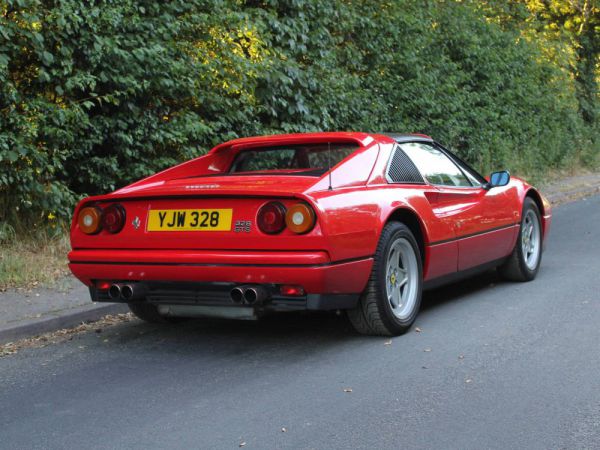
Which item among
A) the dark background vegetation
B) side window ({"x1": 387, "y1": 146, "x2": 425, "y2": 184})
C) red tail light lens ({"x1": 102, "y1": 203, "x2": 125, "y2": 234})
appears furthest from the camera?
the dark background vegetation

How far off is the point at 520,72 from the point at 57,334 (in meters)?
15.6

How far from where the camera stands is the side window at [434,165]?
253 inches

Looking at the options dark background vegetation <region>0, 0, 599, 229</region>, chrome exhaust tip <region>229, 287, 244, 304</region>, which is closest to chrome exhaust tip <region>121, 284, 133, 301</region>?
chrome exhaust tip <region>229, 287, 244, 304</region>

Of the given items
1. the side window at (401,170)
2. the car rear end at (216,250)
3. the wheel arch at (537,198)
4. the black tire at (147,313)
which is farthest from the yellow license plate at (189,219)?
the wheel arch at (537,198)

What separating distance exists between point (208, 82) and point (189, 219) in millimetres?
4652

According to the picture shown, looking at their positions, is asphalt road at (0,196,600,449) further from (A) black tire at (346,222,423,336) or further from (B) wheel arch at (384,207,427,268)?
(B) wheel arch at (384,207,427,268)

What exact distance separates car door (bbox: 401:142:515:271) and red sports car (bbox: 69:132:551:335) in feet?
0.07

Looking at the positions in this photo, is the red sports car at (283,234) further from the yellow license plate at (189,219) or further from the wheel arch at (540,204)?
the wheel arch at (540,204)

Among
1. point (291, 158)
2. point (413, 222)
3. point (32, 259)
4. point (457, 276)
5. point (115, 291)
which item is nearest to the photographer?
point (115, 291)

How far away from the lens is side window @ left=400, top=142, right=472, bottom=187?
21.1 feet

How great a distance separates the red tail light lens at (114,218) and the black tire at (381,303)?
5.03 feet

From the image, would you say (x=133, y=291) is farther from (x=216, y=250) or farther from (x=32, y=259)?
(x=32, y=259)

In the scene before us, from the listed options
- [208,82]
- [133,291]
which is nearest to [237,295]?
[133,291]

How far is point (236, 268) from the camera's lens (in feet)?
16.5
